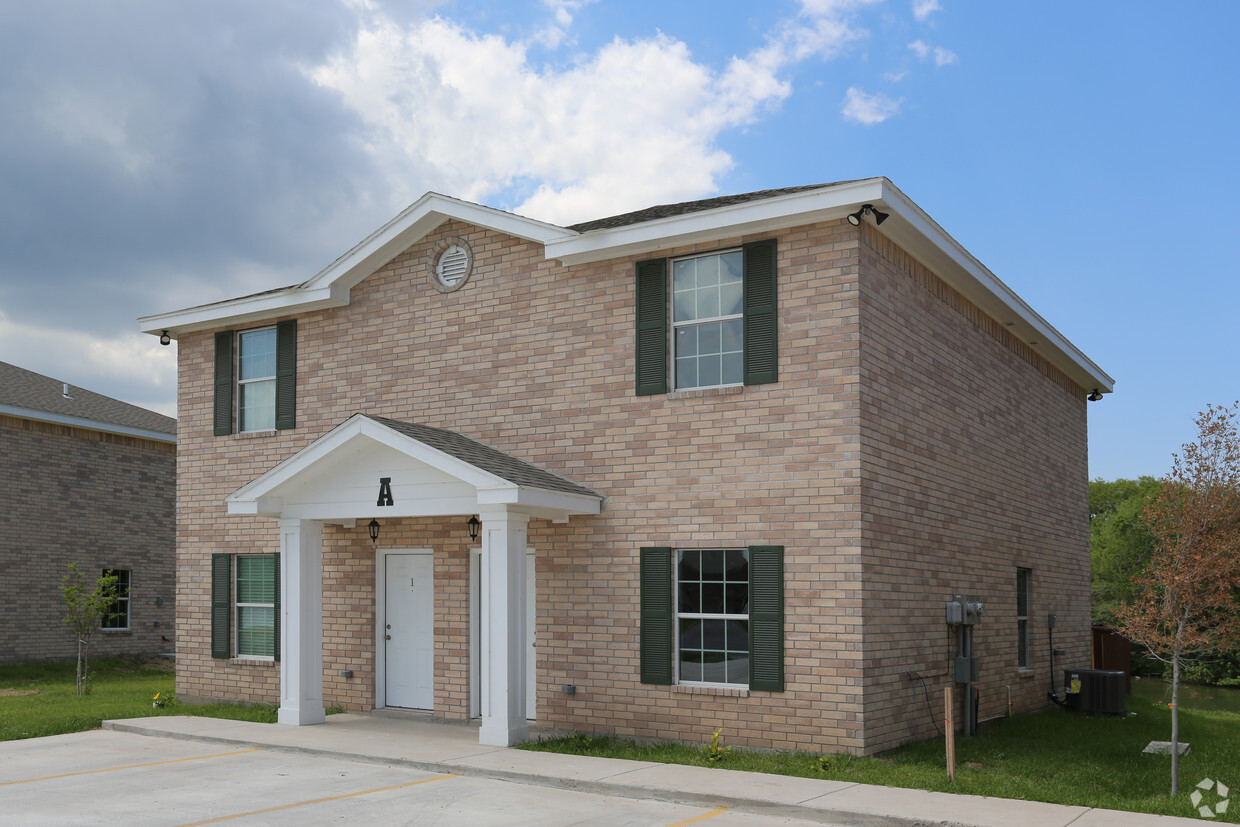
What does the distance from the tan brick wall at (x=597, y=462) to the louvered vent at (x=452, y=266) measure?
19 cm

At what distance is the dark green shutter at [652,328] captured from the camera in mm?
12891

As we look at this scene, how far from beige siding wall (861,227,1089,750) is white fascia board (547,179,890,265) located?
716 millimetres

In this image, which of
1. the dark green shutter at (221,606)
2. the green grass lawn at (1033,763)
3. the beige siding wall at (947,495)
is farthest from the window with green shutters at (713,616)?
the dark green shutter at (221,606)

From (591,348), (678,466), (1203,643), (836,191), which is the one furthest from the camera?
(591,348)

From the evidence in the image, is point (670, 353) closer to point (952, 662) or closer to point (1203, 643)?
point (952, 662)

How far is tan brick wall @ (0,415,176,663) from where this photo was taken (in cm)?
2334

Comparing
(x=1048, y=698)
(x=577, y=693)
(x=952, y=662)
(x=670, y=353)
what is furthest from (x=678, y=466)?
(x=1048, y=698)

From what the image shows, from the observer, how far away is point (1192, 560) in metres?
10.3

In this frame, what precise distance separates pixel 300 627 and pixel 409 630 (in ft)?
4.89

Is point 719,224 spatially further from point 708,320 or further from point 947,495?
point 947,495

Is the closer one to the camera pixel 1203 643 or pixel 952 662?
pixel 1203 643

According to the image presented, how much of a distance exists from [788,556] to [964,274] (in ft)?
16.0

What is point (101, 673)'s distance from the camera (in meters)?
23.2

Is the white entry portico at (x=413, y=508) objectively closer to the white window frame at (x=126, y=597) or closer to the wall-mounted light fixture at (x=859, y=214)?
the wall-mounted light fixture at (x=859, y=214)
